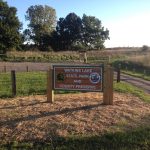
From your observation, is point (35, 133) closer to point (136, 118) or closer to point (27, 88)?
point (136, 118)

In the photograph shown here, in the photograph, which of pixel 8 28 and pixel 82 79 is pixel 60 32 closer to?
pixel 8 28

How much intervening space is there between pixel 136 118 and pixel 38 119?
9.14 feet

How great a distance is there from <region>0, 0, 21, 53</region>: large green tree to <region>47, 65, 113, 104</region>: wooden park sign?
156 feet

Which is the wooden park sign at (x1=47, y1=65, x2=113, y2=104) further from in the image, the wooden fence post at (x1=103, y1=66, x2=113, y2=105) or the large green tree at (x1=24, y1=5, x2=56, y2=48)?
the large green tree at (x1=24, y1=5, x2=56, y2=48)

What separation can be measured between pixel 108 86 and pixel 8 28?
50.8 meters

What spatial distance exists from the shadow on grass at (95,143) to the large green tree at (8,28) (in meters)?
51.8

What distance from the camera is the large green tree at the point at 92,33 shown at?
282ft

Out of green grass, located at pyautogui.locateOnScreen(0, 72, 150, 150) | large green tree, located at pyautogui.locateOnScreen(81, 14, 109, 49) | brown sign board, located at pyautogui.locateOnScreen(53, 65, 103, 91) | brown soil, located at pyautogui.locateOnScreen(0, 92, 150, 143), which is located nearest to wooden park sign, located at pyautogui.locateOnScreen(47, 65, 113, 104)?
brown sign board, located at pyautogui.locateOnScreen(53, 65, 103, 91)

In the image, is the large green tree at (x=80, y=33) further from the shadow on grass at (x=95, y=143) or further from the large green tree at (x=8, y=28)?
the shadow on grass at (x=95, y=143)

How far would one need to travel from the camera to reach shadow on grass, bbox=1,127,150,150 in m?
8.19

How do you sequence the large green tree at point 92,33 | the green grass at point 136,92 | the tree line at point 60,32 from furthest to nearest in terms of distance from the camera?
the large green tree at point 92,33, the tree line at point 60,32, the green grass at point 136,92

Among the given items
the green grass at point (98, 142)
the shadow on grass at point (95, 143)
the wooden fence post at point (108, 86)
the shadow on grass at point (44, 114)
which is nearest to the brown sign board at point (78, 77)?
the wooden fence post at point (108, 86)

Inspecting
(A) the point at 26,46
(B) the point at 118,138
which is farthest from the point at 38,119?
(A) the point at 26,46

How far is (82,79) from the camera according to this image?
12.6 metres
